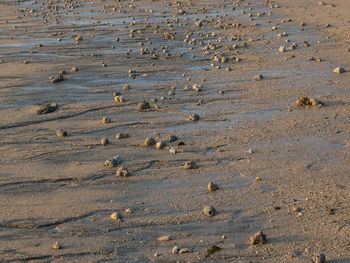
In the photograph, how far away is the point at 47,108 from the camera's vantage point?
8422 millimetres

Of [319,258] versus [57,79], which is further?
[57,79]

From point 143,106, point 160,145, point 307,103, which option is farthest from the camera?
point 143,106

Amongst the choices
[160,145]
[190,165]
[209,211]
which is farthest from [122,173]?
[209,211]

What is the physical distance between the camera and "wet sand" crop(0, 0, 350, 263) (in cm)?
470

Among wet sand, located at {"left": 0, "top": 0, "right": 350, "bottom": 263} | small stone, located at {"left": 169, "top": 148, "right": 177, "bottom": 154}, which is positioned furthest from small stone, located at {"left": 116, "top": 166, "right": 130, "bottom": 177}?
small stone, located at {"left": 169, "top": 148, "right": 177, "bottom": 154}

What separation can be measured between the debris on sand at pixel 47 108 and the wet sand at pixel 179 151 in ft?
0.52

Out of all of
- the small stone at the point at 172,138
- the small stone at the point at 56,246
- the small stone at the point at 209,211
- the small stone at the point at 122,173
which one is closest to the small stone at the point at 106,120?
the small stone at the point at 172,138

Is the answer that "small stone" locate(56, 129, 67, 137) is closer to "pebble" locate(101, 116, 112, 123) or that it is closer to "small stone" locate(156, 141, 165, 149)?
"pebble" locate(101, 116, 112, 123)

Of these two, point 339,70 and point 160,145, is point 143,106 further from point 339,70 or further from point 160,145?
point 339,70

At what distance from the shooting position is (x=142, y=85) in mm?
9805

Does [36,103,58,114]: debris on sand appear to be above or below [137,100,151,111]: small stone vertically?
above

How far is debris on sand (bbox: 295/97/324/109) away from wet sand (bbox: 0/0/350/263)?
0.09 meters

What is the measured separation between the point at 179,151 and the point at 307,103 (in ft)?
8.15

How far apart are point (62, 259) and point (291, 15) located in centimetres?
1432
